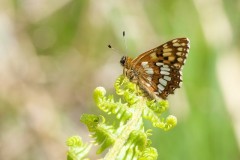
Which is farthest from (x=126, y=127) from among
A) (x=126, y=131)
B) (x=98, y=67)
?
(x=98, y=67)

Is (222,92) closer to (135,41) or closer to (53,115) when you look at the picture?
(135,41)

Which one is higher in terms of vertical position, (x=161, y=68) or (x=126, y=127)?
(x=161, y=68)

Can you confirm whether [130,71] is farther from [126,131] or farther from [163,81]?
[126,131]

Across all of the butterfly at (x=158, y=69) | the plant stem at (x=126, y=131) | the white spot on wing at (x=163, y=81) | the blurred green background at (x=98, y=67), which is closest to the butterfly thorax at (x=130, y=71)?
the butterfly at (x=158, y=69)

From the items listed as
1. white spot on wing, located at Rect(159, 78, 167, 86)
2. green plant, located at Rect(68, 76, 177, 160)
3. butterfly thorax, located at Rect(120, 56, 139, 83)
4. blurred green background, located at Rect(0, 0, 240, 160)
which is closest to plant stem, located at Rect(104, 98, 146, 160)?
green plant, located at Rect(68, 76, 177, 160)

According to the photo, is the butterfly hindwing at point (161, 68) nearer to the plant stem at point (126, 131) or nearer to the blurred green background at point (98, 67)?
the plant stem at point (126, 131)

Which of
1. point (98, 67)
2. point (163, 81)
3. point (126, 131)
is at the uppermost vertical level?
point (98, 67)

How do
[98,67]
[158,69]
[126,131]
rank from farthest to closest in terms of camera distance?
[98,67] → [158,69] → [126,131]

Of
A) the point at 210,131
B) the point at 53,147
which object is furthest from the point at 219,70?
the point at 53,147
